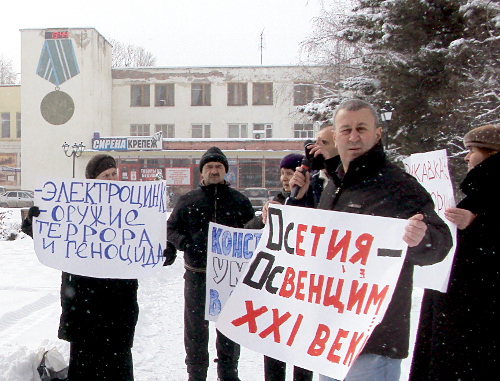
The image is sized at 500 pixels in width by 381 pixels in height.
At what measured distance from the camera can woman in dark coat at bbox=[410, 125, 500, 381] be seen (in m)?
2.77

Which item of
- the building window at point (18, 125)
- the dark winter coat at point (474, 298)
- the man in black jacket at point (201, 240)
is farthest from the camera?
the building window at point (18, 125)

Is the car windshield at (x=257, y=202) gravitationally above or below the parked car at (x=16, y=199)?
above

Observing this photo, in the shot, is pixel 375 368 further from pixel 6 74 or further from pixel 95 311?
pixel 6 74

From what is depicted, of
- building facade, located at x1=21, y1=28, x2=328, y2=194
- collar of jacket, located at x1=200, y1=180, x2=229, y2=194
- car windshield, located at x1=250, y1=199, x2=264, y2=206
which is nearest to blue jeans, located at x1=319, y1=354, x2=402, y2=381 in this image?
collar of jacket, located at x1=200, y1=180, x2=229, y2=194

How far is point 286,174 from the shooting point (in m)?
3.74

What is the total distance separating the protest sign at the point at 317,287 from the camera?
213cm

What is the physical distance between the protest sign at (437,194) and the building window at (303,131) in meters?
37.5

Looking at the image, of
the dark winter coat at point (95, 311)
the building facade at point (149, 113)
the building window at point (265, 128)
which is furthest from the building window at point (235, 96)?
the dark winter coat at point (95, 311)

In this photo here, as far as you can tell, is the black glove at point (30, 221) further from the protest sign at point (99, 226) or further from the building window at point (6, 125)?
the building window at point (6, 125)

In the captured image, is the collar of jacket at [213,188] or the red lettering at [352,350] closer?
the red lettering at [352,350]

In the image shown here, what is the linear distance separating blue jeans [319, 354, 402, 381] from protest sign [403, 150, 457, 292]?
2.48ft

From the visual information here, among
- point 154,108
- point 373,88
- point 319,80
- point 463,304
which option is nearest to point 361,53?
point 373,88

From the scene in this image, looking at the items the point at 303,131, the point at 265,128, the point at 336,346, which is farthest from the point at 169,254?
the point at 265,128

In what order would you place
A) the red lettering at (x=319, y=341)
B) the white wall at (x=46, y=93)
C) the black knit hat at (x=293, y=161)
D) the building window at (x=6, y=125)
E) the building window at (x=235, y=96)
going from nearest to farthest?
the red lettering at (x=319, y=341) → the black knit hat at (x=293, y=161) → the white wall at (x=46, y=93) → the building window at (x=235, y=96) → the building window at (x=6, y=125)
